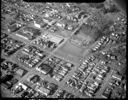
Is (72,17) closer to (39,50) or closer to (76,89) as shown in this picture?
(39,50)

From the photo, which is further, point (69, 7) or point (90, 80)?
point (69, 7)

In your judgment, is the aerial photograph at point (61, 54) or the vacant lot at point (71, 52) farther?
the vacant lot at point (71, 52)

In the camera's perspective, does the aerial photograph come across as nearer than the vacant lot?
Yes

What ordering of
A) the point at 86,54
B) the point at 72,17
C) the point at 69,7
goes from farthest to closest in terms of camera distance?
the point at 69,7, the point at 72,17, the point at 86,54

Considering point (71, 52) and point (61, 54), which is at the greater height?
point (71, 52)

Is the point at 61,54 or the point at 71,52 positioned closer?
the point at 61,54

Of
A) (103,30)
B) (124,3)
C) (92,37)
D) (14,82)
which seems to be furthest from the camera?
(103,30)

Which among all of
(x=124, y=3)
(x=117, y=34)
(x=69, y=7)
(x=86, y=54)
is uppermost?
(x=124, y=3)

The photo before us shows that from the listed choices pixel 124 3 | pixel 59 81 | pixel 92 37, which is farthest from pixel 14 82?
pixel 124 3
